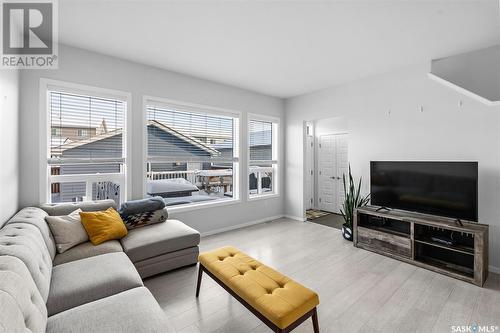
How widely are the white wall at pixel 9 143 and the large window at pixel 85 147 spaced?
1.22 feet

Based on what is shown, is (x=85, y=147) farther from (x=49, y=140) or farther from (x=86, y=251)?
(x=86, y=251)

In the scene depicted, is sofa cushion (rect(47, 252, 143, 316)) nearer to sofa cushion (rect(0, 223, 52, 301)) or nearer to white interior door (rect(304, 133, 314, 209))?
sofa cushion (rect(0, 223, 52, 301))

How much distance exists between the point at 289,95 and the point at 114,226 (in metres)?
3.96

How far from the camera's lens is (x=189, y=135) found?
378 cm

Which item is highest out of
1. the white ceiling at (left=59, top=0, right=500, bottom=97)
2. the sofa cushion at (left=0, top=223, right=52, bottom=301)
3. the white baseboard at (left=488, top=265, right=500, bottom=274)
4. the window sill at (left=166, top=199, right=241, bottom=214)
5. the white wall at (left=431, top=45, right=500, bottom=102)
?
the white ceiling at (left=59, top=0, right=500, bottom=97)

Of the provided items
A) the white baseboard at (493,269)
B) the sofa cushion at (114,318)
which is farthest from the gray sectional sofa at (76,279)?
the white baseboard at (493,269)

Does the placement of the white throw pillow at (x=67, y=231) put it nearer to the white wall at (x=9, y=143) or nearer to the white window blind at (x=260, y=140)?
the white wall at (x=9, y=143)

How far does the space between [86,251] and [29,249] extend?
2.43ft

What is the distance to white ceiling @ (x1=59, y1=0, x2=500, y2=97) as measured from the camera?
6.67 ft

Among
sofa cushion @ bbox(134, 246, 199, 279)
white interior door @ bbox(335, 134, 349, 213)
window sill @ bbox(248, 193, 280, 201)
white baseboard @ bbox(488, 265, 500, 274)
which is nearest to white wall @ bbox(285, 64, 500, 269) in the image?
white baseboard @ bbox(488, 265, 500, 274)

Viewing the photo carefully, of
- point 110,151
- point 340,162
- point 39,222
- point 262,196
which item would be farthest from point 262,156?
point 39,222

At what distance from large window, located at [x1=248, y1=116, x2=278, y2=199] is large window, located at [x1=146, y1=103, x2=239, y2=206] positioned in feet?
1.43

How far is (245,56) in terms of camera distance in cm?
299

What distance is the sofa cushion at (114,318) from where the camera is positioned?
46.4 inches
